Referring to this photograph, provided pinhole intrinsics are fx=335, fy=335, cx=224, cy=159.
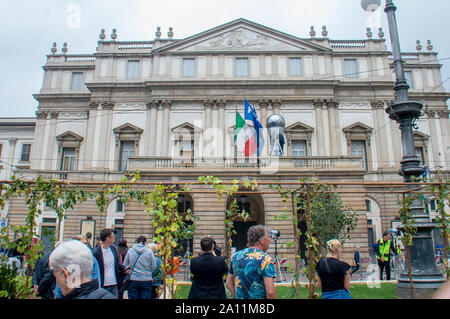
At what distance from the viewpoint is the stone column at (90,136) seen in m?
31.5

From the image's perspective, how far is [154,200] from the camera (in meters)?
7.75

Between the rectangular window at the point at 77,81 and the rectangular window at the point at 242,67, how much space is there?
1651cm

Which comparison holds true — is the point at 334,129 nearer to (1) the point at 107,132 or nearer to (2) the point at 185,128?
(2) the point at 185,128

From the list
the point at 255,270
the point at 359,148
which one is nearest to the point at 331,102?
the point at 359,148

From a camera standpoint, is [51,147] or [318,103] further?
[51,147]

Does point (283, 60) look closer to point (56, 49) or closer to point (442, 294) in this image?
point (56, 49)

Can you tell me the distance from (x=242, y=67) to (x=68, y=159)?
19.4m

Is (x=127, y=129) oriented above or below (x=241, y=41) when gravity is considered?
below

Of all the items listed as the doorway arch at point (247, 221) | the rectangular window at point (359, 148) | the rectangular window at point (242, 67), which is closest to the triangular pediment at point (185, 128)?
the rectangular window at point (242, 67)

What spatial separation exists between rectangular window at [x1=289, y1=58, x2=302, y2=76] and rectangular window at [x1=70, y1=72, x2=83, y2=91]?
21713 mm

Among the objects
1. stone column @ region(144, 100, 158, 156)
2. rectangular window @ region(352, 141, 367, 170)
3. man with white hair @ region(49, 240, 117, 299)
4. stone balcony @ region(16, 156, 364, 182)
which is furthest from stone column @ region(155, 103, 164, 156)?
man with white hair @ region(49, 240, 117, 299)

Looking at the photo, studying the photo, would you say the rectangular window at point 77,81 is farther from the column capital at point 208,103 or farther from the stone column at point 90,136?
the column capital at point 208,103

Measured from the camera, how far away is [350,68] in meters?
33.7

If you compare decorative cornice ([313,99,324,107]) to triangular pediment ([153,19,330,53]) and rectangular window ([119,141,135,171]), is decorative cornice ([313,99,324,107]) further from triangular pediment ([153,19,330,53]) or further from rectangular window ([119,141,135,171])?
rectangular window ([119,141,135,171])
